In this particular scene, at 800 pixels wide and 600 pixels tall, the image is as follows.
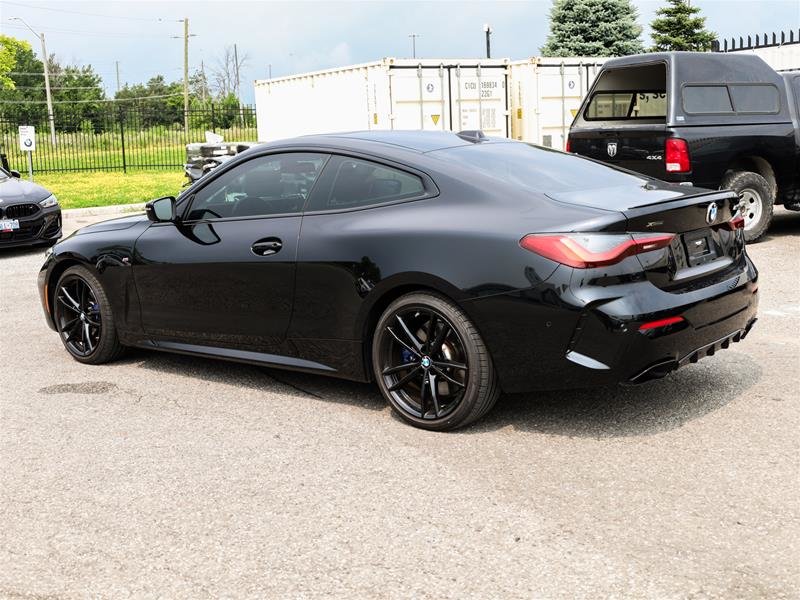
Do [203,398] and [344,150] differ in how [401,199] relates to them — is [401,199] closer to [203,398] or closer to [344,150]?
[344,150]

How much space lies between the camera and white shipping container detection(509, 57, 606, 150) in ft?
71.1

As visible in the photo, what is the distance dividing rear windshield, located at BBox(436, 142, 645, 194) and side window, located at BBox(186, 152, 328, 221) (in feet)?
2.56

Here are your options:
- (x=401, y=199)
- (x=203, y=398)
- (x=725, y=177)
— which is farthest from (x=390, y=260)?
(x=725, y=177)

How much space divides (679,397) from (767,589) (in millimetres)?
2212

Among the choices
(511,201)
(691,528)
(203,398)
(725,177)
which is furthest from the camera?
(725,177)

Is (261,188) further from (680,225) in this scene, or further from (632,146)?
(632,146)

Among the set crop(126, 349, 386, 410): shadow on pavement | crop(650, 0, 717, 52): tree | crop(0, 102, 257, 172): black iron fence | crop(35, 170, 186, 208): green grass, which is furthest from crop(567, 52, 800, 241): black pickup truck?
crop(650, 0, 717, 52): tree

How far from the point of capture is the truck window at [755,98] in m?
11.0

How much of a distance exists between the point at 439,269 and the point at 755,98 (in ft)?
25.4

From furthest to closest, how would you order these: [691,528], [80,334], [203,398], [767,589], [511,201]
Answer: [80,334]
[203,398]
[511,201]
[691,528]
[767,589]

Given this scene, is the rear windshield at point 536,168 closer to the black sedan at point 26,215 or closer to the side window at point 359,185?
the side window at point 359,185

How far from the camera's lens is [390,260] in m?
4.91

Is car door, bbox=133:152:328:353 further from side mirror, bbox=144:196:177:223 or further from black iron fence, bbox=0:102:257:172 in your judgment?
black iron fence, bbox=0:102:257:172

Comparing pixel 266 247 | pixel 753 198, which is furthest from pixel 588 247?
pixel 753 198
